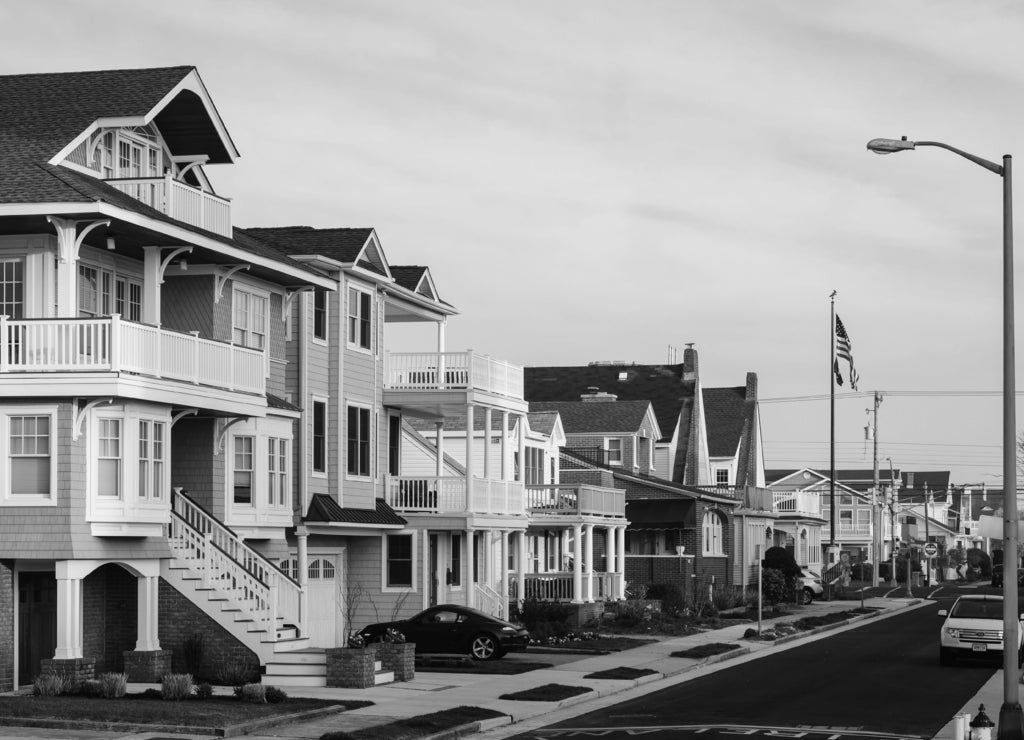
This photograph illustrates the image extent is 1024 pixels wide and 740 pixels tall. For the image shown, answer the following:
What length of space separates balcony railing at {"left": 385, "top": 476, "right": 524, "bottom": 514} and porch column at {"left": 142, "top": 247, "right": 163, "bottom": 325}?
43.8 ft

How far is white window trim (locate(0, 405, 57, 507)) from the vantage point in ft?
91.4

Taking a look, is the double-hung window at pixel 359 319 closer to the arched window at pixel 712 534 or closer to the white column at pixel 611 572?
the white column at pixel 611 572

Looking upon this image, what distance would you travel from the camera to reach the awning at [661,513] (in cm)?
6575

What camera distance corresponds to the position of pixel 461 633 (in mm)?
36469

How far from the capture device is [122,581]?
30.8 m

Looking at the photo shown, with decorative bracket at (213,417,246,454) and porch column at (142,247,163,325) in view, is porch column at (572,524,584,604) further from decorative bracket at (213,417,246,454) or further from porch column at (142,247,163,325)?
porch column at (142,247,163,325)

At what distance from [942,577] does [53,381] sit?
104 metres

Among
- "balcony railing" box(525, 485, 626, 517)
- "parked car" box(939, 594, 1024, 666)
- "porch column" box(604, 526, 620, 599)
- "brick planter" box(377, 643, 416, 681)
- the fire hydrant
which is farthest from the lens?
"porch column" box(604, 526, 620, 599)

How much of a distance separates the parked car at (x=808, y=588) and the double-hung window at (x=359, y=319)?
3198cm

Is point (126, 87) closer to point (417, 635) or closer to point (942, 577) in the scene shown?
point (417, 635)

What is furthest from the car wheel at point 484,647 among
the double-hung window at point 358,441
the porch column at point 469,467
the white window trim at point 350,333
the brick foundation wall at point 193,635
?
the white window trim at point 350,333

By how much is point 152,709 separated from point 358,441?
17489 millimetres

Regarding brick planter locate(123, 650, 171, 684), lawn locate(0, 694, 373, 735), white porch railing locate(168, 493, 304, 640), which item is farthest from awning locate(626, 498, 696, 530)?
lawn locate(0, 694, 373, 735)

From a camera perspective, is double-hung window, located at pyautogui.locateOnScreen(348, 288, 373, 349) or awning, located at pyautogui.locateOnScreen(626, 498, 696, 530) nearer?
double-hung window, located at pyautogui.locateOnScreen(348, 288, 373, 349)
